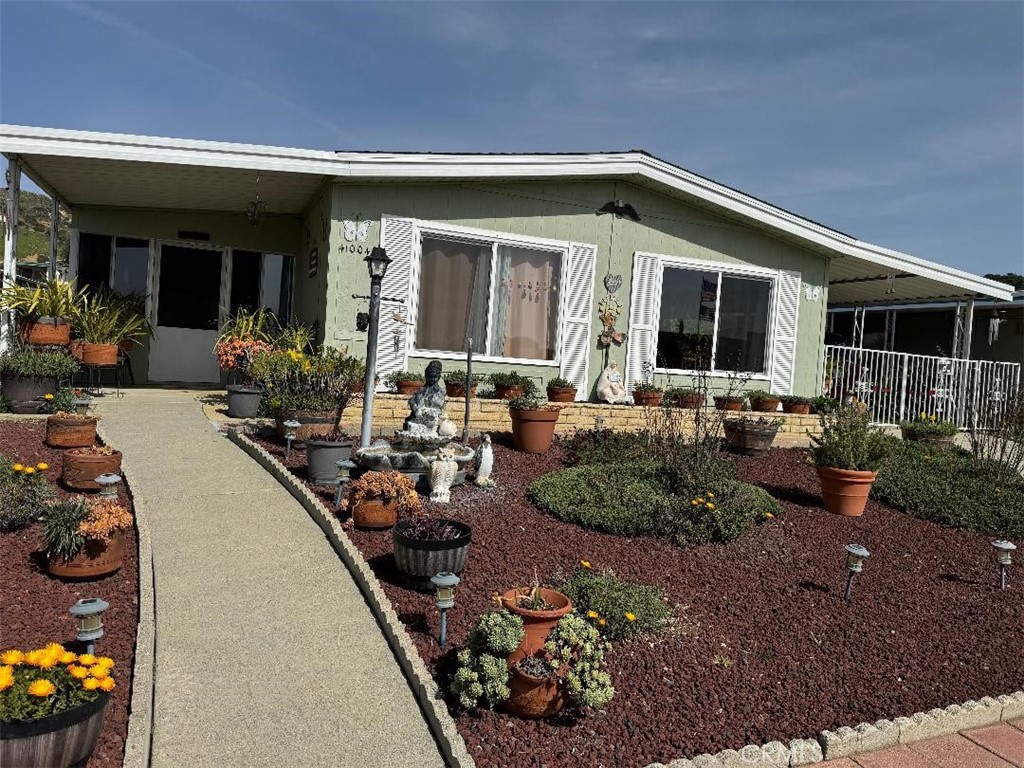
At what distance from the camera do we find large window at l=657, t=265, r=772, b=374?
1063 centimetres

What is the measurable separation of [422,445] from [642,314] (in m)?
5.42

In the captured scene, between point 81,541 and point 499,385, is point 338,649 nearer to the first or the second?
point 81,541

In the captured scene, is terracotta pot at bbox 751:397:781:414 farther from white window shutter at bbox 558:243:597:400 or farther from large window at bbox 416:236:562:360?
large window at bbox 416:236:562:360

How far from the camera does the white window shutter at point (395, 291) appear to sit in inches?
354

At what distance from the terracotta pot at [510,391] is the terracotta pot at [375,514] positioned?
417 cm

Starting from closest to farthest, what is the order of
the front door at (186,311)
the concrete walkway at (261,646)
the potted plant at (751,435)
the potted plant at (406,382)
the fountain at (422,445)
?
the concrete walkway at (261,646) < the fountain at (422,445) < the potted plant at (751,435) < the potted plant at (406,382) < the front door at (186,311)

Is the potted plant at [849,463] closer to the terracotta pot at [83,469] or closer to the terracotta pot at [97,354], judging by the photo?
the terracotta pot at [83,469]

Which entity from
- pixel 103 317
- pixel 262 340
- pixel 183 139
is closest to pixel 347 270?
pixel 262 340

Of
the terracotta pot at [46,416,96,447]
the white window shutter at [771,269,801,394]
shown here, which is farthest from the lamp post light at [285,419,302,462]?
the white window shutter at [771,269,801,394]

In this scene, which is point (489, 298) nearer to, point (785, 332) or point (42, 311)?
point (785, 332)

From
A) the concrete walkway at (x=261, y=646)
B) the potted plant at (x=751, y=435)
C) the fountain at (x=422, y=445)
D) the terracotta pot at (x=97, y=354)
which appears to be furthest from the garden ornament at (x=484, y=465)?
the terracotta pot at (x=97, y=354)

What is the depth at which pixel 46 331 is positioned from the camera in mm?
7891

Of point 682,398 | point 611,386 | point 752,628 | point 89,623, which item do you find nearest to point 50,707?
point 89,623

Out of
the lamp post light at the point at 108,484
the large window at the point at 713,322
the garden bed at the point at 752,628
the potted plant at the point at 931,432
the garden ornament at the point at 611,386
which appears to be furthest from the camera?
the large window at the point at 713,322
